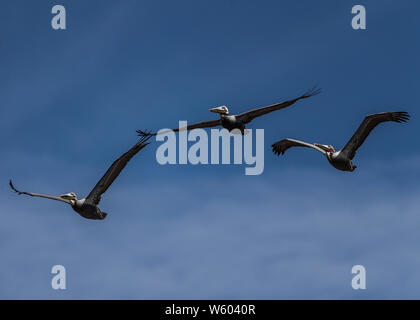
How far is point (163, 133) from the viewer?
3238cm

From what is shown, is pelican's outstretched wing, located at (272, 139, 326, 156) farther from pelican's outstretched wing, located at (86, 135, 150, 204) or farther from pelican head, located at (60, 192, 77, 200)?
pelican head, located at (60, 192, 77, 200)

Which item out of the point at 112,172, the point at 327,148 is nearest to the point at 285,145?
the point at 327,148

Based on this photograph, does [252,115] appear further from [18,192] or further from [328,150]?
[18,192]

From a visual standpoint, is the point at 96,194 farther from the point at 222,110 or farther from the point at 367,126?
the point at 367,126

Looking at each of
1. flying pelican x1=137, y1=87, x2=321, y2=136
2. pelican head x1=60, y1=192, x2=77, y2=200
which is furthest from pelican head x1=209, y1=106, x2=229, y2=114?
pelican head x1=60, y1=192, x2=77, y2=200

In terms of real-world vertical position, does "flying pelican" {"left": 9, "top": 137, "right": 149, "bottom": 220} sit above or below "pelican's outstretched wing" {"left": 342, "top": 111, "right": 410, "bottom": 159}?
below

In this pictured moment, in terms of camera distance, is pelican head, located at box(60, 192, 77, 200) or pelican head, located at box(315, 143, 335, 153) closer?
pelican head, located at box(315, 143, 335, 153)

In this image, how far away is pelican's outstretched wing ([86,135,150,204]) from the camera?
30.3 metres

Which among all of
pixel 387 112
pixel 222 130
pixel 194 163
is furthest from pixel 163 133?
pixel 387 112

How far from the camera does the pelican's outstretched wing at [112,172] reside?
30344 mm

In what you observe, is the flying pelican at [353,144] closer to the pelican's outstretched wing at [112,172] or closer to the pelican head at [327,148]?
the pelican head at [327,148]

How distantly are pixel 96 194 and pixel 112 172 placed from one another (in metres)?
1.39

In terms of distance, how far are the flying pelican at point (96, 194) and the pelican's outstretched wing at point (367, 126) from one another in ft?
27.6

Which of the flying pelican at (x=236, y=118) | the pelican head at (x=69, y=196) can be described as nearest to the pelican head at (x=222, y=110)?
the flying pelican at (x=236, y=118)
